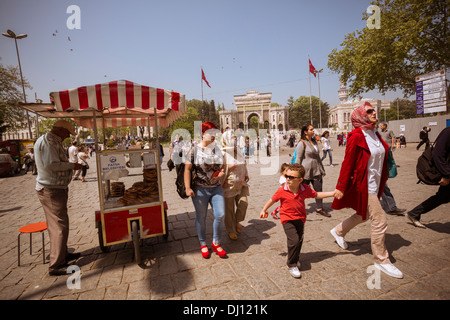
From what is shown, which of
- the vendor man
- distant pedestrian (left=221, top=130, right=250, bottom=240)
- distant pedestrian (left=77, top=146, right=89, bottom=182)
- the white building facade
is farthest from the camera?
the white building facade

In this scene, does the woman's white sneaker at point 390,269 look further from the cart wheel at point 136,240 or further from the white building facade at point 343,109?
the white building facade at point 343,109

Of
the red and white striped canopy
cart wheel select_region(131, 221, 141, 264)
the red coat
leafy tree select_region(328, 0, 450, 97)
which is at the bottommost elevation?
cart wheel select_region(131, 221, 141, 264)

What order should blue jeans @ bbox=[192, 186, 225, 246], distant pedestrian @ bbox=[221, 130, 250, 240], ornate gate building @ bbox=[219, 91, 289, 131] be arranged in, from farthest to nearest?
ornate gate building @ bbox=[219, 91, 289, 131] → distant pedestrian @ bbox=[221, 130, 250, 240] → blue jeans @ bbox=[192, 186, 225, 246]

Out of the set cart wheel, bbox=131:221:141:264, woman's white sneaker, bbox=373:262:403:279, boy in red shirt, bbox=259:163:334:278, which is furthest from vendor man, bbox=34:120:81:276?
woman's white sneaker, bbox=373:262:403:279

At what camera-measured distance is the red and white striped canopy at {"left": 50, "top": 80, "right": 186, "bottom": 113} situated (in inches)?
113

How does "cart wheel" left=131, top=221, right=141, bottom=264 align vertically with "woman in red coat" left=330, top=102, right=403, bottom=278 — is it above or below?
below

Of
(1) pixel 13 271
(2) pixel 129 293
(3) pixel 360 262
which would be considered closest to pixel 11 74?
(1) pixel 13 271

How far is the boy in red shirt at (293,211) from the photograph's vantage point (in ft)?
9.13

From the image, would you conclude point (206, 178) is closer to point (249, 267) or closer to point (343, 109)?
point (249, 267)

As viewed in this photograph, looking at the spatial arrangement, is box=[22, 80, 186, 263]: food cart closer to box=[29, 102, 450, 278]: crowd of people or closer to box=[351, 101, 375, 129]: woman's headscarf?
box=[29, 102, 450, 278]: crowd of people

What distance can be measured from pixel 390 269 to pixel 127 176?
154 inches

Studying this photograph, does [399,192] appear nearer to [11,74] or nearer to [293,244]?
[293,244]

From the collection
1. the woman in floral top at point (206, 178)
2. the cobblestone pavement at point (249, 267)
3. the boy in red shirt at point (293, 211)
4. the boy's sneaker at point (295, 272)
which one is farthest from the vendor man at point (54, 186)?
the boy's sneaker at point (295, 272)
